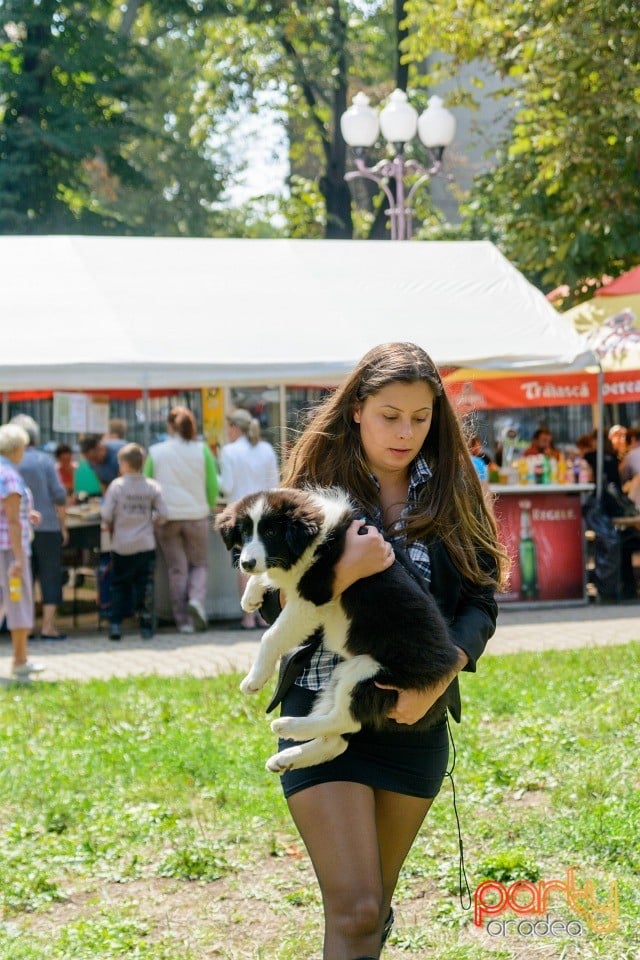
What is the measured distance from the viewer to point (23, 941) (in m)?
4.77

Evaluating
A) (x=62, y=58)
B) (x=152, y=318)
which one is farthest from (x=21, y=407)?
(x=62, y=58)

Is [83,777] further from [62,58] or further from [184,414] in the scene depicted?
[62,58]

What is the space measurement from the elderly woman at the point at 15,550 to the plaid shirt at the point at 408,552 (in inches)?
278

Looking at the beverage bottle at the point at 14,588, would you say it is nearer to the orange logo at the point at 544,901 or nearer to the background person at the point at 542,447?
the orange logo at the point at 544,901

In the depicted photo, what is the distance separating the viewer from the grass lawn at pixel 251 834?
4.71 metres

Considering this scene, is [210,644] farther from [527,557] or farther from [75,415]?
[527,557]

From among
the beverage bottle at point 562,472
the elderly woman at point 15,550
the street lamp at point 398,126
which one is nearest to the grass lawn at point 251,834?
the elderly woman at point 15,550

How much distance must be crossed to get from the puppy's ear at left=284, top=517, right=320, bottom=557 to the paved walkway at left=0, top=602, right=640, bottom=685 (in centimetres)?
703

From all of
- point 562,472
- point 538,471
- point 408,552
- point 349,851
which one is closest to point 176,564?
point 538,471

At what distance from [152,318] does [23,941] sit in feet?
30.9

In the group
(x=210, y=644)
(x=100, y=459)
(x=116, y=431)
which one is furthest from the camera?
(x=116, y=431)

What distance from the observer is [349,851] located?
296 cm

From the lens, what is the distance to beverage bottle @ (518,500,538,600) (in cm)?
1420

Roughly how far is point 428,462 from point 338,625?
1.91 feet
